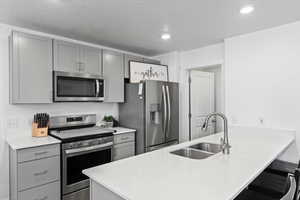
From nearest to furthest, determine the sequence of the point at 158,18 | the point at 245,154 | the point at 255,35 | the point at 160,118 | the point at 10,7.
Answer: the point at 245,154, the point at 10,7, the point at 158,18, the point at 255,35, the point at 160,118

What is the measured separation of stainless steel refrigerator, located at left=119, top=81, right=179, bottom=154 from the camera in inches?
119

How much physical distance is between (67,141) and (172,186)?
5.41ft

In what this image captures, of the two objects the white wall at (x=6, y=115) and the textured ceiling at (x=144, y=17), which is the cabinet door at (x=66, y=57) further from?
the white wall at (x=6, y=115)

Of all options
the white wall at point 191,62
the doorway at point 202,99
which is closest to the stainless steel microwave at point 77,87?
the white wall at point 191,62

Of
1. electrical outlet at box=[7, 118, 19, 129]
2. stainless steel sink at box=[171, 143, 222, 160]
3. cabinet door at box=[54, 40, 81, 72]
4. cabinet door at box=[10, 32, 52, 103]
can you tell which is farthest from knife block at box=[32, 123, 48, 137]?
stainless steel sink at box=[171, 143, 222, 160]

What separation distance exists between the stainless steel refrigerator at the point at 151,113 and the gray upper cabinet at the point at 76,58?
73 cm

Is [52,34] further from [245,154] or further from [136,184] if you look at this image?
[245,154]

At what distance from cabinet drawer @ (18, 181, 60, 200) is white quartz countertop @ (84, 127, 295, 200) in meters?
1.17

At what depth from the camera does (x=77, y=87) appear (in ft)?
8.88

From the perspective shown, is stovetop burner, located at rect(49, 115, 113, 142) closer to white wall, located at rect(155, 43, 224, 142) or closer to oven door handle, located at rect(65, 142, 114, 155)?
oven door handle, located at rect(65, 142, 114, 155)

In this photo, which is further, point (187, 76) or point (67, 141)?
point (187, 76)

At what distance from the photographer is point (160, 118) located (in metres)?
3.22

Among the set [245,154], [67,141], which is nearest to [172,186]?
[245,154]

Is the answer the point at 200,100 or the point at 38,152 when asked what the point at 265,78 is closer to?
the point at 200,100
